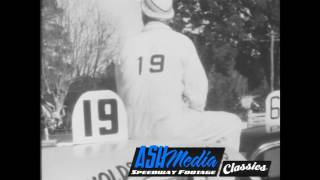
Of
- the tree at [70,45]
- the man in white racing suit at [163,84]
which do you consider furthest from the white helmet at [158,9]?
the tree at [70,45]

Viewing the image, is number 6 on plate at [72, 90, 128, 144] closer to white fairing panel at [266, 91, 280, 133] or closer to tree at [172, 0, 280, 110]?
tree at [172, 0, 280, 110]

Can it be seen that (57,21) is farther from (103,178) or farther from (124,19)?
(103,178)

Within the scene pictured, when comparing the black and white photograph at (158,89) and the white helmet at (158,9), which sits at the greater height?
the white helmet at (158,9)

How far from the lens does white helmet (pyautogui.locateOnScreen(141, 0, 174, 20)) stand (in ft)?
15.3

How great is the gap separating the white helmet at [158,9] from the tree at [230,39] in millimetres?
71

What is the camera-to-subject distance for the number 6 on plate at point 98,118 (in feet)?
15.0

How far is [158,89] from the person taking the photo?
183 inches

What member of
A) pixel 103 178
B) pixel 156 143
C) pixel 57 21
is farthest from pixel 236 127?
pixel 57 21

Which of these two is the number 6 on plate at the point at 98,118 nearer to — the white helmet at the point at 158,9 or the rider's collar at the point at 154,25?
the rider's collar at the point at 154,25

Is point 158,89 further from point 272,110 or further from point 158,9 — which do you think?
point 272,110

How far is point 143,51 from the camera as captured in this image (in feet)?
15.2
